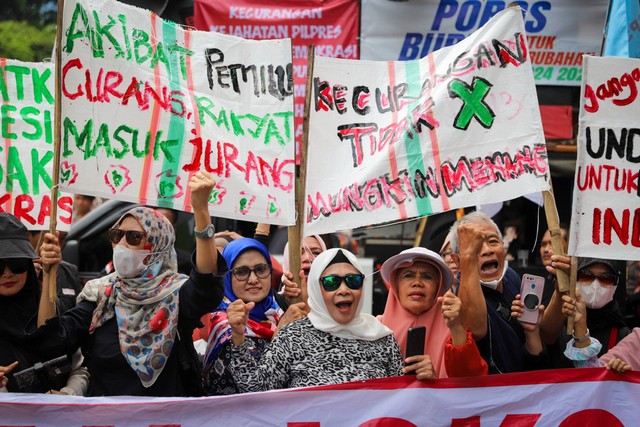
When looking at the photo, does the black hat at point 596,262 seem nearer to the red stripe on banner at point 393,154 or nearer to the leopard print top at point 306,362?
the red stripe on banner at point 393,154

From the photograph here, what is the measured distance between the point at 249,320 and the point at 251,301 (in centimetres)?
12

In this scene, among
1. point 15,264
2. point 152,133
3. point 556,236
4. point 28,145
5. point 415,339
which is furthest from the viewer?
point 28,145

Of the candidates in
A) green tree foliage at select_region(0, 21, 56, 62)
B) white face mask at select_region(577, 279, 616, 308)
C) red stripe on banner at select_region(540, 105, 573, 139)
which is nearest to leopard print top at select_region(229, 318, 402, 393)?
white face mask at select_region(577, 279, 616, 308)

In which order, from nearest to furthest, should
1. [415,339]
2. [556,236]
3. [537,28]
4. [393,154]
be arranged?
[415,339]
[556,236]
[393,154]
[537,28]

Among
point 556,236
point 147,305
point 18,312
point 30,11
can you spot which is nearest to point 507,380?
point 556,236

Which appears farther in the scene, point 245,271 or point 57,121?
point 245,271

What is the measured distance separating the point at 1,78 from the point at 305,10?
482 cm

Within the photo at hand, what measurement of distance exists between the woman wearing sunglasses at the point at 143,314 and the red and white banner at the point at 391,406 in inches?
5.7

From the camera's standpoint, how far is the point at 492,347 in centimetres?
433

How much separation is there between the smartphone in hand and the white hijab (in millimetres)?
673

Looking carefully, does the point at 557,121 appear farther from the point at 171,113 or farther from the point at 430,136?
the point at 171,113

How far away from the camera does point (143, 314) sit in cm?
413

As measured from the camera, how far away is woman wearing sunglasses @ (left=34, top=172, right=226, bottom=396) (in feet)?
13.3

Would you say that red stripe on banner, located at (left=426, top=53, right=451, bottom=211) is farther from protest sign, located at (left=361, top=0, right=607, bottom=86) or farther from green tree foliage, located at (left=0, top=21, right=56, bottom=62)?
green tree foliage, located at (left=0, top=21, right=56, bottom=62)
